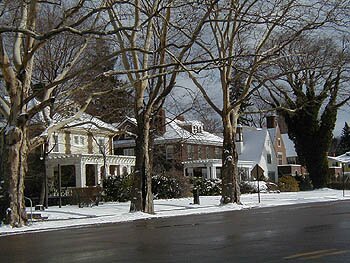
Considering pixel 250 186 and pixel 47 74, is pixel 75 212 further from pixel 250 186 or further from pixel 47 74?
pixel 250 186

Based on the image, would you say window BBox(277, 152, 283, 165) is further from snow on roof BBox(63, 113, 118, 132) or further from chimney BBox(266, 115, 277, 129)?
snow on roof BBox(63, 113, 118, 132)

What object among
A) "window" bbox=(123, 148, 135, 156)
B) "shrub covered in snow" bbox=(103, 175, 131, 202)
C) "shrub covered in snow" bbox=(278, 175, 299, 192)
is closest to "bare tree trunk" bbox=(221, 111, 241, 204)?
"shrub covered in snow" bbox=(103, 175, 131, 202)

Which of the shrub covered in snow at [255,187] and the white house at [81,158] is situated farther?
the shrub covered in snow at [255,187]

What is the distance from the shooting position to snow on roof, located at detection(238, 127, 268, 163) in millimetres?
77125

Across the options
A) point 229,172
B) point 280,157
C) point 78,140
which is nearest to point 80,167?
point 78,140

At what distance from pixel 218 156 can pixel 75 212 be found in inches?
1779

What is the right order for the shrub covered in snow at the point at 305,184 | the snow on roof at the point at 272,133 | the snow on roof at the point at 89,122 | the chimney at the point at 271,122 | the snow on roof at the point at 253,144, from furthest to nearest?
the chimney at the point at 271,122, the snow on roof at the point at 272,133, the snow on roof at the point at 253,144, the shrub covered in snow at the point at 305,184, the snow on roof at the point at 89,122

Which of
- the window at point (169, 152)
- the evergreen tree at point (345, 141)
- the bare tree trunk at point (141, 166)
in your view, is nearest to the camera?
the bare tree trunk at point (141, 166)

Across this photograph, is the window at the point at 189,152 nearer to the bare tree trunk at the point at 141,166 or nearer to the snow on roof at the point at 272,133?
the snow on roof at the point at 272,133

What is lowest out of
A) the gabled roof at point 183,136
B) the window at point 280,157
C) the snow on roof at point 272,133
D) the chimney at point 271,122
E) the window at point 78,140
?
the window at point 280,157

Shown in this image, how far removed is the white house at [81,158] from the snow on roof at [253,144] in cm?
2275

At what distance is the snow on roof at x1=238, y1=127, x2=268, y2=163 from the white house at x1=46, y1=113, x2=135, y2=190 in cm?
2275

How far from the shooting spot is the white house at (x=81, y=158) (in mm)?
51562

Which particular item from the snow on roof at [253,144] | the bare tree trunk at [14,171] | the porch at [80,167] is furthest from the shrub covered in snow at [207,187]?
the bare tree trunk at [14,171]
